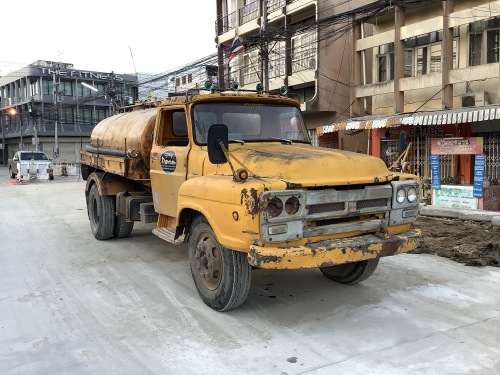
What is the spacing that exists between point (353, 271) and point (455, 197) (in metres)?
7.67

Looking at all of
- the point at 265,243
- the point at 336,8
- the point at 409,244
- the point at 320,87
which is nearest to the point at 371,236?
the point at 409,244

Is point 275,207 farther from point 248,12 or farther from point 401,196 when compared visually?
point 248,12

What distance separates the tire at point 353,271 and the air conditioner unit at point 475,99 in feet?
31.0

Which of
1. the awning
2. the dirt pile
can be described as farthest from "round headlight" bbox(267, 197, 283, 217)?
the awning

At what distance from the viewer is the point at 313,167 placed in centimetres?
420

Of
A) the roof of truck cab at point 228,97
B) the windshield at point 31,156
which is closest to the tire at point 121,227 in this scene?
the roof of truck cab at point 228,97

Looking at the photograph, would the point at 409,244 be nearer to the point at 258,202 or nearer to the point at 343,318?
the point at 343,318

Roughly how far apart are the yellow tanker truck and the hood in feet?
0.04

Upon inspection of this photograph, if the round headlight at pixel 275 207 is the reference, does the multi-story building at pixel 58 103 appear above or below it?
above

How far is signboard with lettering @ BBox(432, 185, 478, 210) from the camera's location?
11374 mm

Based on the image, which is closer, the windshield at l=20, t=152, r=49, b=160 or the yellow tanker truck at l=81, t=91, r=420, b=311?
the yellow tanker truck at l=81, t=91, r=420, b=311

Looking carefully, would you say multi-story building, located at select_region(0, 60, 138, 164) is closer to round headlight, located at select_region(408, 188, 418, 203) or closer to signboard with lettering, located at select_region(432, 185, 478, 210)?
signboard with lettering, located at select_region(432, 185, 478, 210)

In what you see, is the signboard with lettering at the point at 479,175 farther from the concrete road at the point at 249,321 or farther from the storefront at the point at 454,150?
the concrete road at the point at 249,321

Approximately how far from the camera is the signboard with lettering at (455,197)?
11.4 meters
